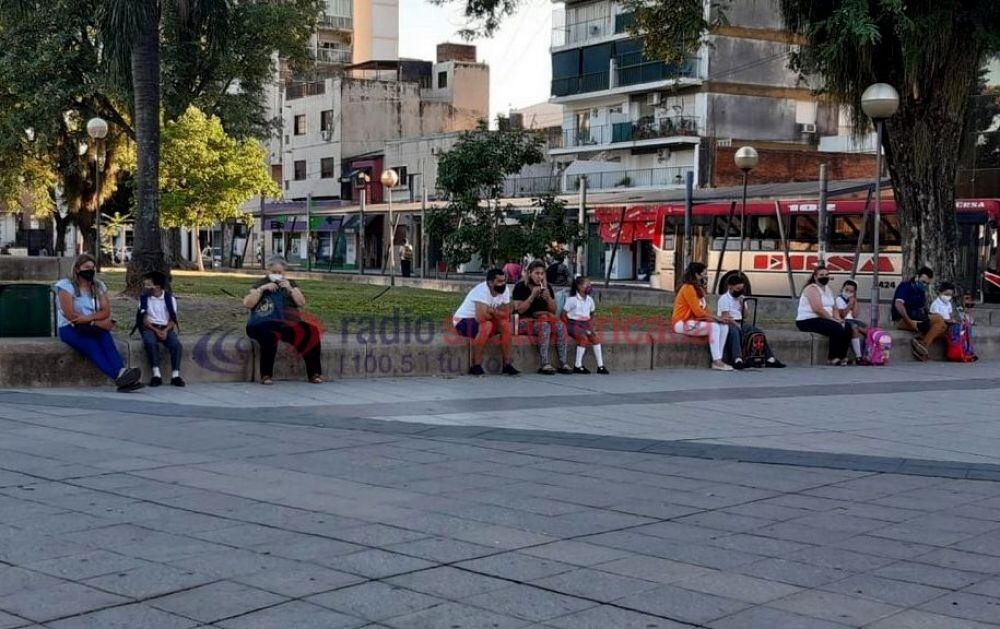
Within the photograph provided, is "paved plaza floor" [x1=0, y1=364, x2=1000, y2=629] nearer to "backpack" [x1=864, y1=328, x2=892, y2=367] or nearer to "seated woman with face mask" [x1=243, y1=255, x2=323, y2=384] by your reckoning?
"seated woman with face mask" [x1=243, y1=255, x2=323, y2=384]

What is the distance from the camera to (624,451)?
353 inches

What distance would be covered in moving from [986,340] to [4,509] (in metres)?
16.5

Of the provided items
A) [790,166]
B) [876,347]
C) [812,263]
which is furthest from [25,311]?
[790,166]

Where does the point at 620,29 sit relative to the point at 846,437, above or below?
above

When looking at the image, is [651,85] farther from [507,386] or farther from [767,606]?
[767,606]

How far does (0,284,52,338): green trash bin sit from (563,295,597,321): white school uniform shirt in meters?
5.89

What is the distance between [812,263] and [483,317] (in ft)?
73.5

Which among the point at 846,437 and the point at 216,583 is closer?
the point at 216,583

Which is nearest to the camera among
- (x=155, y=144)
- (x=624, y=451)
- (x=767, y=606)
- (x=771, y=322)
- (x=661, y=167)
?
(x=767, y=606)

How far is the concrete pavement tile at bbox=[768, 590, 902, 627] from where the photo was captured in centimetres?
484

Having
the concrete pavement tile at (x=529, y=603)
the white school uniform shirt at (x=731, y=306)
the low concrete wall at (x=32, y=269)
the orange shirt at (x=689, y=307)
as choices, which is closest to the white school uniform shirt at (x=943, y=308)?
the white school uniform shirt at (x=731, y=306)

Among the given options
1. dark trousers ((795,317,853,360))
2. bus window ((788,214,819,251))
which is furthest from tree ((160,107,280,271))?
dark trousers ((795,317,853,360))

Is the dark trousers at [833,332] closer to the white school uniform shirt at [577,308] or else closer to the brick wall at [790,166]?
the white school uniform shirt at [577,308]

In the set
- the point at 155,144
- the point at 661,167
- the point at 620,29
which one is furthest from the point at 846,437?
the point at 620,29
